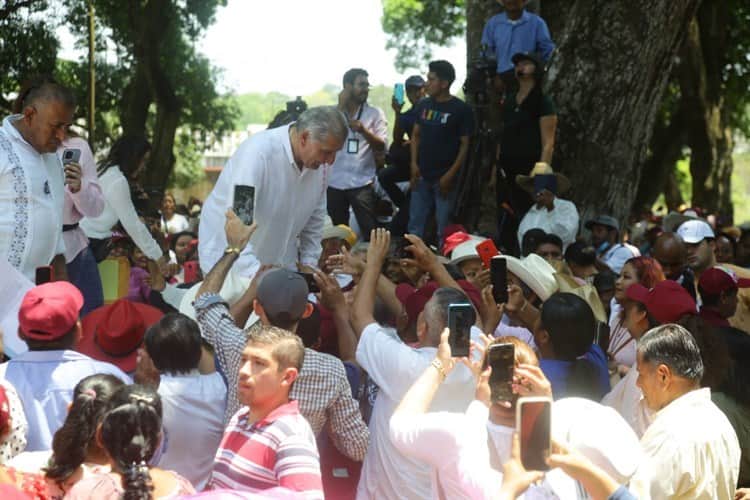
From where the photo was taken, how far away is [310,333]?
536 centimetres

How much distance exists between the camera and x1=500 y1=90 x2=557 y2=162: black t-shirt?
10359 millimetres

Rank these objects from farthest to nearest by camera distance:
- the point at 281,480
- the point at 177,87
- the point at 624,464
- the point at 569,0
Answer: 1. the point at 177,87
2. the point at 569,0
3. the point at 281,480
4. the point at 624,464

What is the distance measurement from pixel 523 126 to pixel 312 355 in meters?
6.18

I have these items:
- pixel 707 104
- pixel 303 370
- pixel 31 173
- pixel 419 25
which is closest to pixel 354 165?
pixel 31 173

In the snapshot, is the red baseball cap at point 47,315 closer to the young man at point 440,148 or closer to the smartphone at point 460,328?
the smartphone at point 460,328

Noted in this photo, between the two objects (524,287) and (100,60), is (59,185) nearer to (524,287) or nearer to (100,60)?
(524,287)

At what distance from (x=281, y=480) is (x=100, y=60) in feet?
75.9

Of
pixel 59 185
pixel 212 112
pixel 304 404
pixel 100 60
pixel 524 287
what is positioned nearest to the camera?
pixel 304 404

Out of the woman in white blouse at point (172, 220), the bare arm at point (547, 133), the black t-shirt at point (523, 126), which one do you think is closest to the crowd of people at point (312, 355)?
the bare arm at point (547, 133)

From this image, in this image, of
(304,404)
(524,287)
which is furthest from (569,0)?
(304,404)

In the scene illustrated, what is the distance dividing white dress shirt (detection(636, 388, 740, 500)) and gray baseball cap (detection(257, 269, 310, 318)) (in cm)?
143

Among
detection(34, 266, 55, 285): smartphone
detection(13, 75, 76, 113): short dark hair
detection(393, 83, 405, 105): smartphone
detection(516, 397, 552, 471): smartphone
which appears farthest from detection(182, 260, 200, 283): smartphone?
detection(516, 397, 552, 471): smartphone

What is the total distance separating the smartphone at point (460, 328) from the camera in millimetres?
4102

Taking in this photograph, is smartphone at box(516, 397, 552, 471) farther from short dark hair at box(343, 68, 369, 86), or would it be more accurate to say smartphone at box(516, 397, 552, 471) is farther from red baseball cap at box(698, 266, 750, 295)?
short dark hair at box(343, 68, 369, 86)
